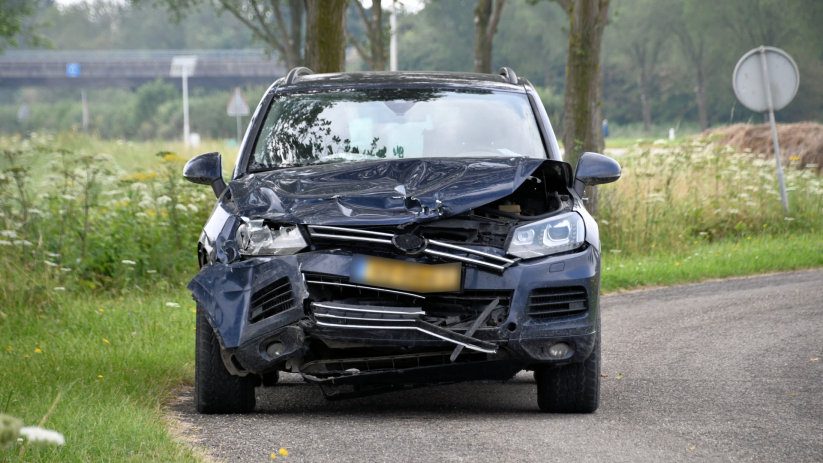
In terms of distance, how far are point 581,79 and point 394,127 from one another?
9149mm

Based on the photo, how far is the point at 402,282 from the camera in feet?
16.8

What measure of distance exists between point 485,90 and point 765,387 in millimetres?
2353

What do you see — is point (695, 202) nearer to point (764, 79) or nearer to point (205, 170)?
point (764, 79)

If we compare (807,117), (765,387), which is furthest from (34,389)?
(807,117)

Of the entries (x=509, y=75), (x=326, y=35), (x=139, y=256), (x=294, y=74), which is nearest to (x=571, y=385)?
(x=509, y=75)

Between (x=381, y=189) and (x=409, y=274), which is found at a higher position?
(x=381, y=189)

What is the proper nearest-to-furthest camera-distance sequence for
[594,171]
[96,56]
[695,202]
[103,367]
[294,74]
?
1. [594,171]
2. [103,367]
3. [294,74]
4. [695,202]
5. [96,56]

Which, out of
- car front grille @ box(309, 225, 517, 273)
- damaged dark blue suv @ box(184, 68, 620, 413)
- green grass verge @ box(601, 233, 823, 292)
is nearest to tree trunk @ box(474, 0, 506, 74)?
green grass verge @ box(601, 233, 823, 292)

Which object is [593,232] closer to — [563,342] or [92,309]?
[563,342]

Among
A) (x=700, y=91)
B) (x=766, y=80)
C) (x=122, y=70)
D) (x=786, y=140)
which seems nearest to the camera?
(x=766, y=80)

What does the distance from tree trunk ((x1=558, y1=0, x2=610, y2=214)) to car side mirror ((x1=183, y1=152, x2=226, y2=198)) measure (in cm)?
904

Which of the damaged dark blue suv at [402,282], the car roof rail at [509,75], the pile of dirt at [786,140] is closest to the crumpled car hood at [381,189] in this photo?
the damaged dark blue suv at [402,282]

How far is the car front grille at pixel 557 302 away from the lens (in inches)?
205

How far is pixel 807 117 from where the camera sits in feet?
228
